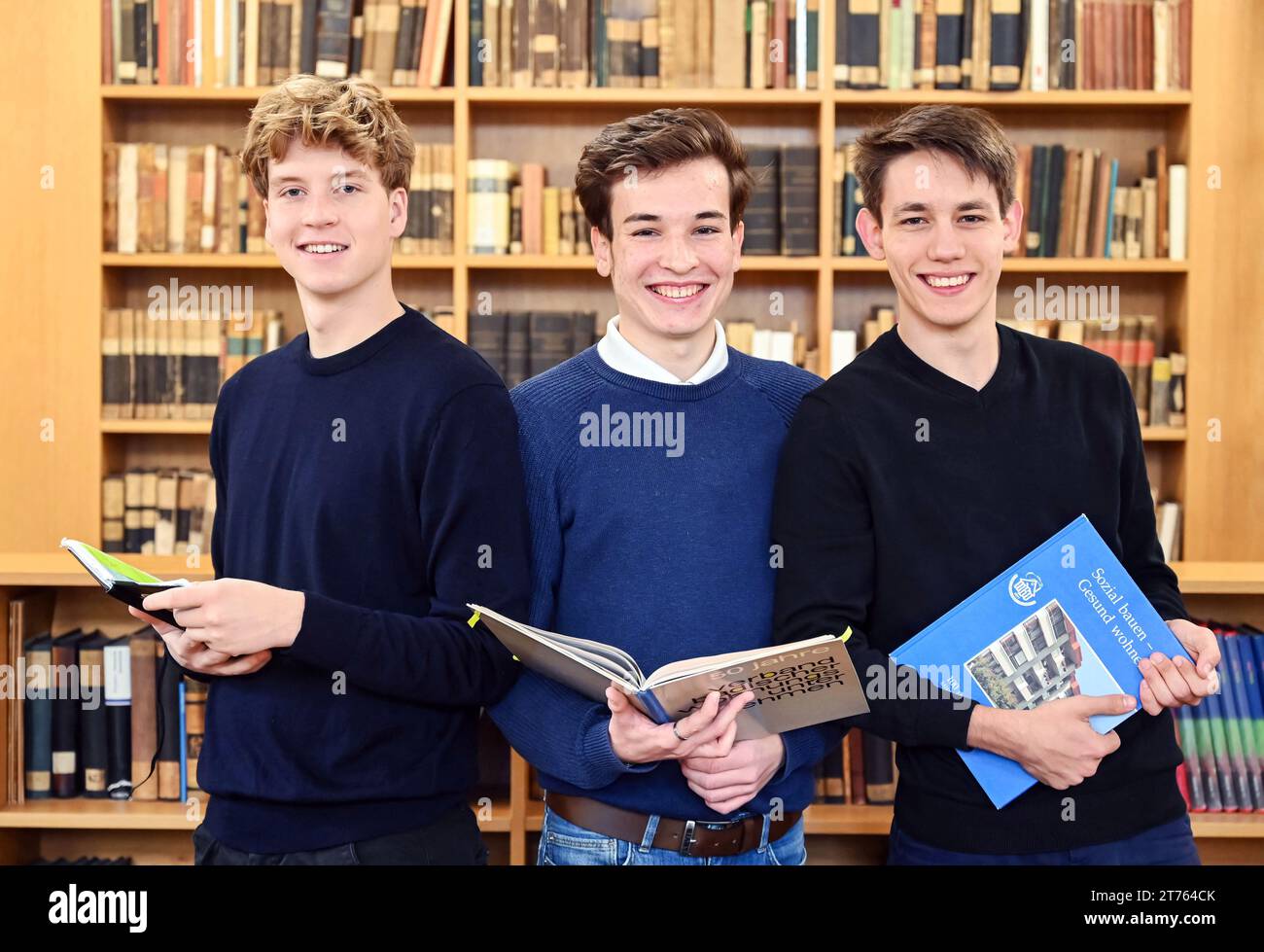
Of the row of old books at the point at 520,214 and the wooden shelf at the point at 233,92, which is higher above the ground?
the wooden shelf at the point at 233,92

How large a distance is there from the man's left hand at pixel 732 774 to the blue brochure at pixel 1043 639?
21 centimetres

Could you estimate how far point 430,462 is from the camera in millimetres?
1465

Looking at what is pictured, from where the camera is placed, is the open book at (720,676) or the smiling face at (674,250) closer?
the open book at (720,676)

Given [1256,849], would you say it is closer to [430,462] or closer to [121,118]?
[430,462]

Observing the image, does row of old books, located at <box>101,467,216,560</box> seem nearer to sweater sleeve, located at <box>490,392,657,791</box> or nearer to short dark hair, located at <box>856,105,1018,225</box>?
sweater sleeve, located at <box>490,392,657,791</box>

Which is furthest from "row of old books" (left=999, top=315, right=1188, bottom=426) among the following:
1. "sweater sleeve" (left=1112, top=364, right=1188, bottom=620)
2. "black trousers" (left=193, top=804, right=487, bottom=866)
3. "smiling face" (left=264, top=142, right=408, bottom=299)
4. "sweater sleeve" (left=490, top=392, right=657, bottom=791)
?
"black trousers" (left=193, top=804, right=487, bottom=866)

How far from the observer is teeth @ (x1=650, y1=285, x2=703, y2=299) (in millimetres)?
1623

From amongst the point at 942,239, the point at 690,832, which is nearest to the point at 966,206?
the point at 942,239

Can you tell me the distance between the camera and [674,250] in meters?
1.61

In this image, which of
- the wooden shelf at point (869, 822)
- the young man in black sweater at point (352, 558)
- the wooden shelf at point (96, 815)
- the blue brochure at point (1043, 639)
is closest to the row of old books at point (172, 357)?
the wooden shelf at point (96, 815)

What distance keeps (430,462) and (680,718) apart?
0.44m

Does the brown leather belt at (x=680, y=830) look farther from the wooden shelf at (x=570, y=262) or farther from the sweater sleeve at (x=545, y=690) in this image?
the wooden shelf at (x=570, y=262)

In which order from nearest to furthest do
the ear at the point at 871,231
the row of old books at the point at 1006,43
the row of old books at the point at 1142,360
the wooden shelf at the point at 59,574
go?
the ear at the point at 871,231, the wooden shelf at the point at 59,574, the row of old books at the point at 1006,43, the row of old books at the point at 1142,360

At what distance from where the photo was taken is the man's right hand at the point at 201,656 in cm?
144
